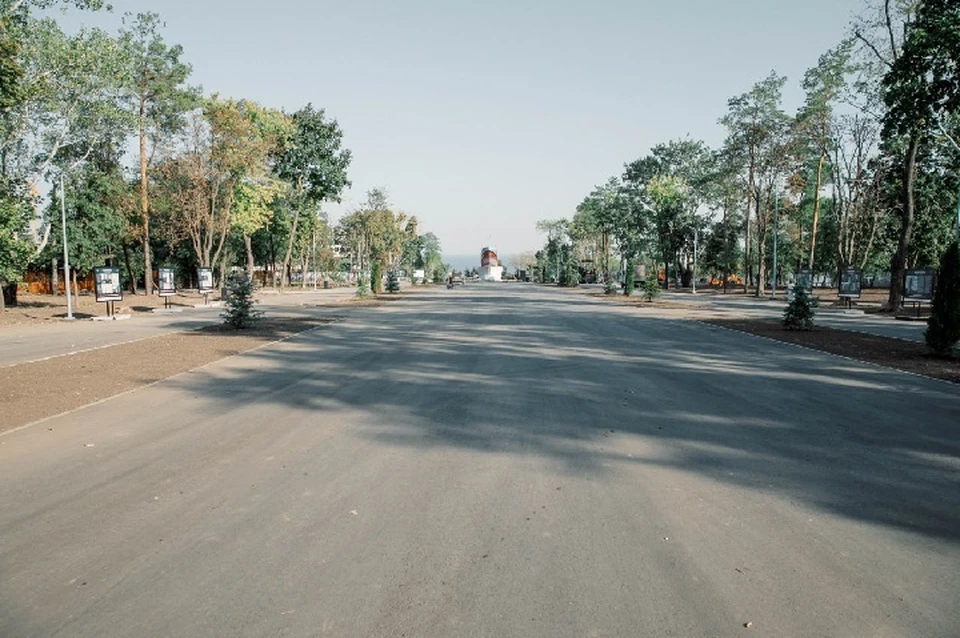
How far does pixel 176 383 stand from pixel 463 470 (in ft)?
23.0

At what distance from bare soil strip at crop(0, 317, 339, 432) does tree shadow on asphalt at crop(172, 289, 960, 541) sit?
53.2 inches

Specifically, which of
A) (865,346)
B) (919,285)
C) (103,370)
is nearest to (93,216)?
(103,370)

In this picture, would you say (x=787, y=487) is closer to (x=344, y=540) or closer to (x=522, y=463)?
(x=522, y=463)

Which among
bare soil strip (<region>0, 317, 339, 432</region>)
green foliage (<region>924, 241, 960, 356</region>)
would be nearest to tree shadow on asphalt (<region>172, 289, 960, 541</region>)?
bare soil strip (<region>0, 317, 339, 432</region>)

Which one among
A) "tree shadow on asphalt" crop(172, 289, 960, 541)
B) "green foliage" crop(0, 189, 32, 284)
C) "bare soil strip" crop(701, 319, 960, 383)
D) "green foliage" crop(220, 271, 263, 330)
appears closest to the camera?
"tree shadow on asphalt" crop(172, 289, 960, 541)

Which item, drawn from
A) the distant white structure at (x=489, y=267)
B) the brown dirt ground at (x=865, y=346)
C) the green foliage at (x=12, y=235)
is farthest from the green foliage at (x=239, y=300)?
the distant white structure at (x=489, y=267)

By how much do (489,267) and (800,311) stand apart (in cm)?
9269

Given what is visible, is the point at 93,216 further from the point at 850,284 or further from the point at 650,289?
the point at 850,284

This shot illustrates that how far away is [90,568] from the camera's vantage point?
12.8 feet

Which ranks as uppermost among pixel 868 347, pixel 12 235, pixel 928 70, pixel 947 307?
pixel 928 70

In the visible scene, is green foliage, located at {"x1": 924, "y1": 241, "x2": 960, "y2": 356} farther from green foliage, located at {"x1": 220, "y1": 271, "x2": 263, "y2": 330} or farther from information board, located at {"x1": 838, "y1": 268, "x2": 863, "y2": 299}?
information board, located at {"x1": 838, "y1": 268, "x2": 863, "y2": 299}

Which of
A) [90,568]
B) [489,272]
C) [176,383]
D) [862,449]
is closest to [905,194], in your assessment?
[862,449]

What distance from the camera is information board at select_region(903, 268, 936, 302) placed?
85.7ft

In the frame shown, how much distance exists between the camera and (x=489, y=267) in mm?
111188
